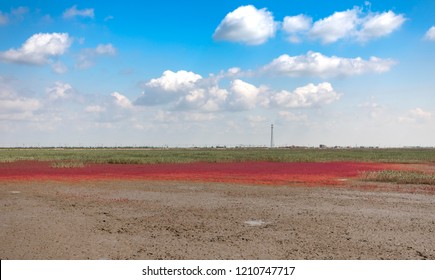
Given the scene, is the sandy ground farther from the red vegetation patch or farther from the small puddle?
the red vegetation patch

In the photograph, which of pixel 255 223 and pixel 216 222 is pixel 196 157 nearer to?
pixel 216 222

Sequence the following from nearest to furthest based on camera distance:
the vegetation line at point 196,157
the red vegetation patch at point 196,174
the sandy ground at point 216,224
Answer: the sandy ground at point 216,224 → the red vegetation patch at point 196,174 → the vegetation line at point 196,157

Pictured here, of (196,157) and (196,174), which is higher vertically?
(196,157)

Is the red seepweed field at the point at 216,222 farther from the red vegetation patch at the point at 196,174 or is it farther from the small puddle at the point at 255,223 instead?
the red vegetation patch at the point at 196,174

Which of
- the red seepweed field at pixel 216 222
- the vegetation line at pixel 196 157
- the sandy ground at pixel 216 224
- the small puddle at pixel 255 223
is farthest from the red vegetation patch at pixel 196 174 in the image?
the small puddle at pixel 255 223

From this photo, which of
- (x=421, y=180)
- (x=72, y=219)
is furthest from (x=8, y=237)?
(x=421, y=180)

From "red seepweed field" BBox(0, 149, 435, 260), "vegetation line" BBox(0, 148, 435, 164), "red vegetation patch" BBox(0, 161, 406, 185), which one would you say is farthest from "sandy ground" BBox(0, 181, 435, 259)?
"vegetation line" BBox(0, 148, 435, 164)

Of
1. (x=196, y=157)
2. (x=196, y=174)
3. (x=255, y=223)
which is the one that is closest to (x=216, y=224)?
(x=255, y=223)

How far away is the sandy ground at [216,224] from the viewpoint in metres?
10.0

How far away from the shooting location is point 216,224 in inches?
517

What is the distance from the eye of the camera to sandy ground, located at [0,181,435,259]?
32.8ft

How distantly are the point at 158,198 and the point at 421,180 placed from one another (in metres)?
16.7

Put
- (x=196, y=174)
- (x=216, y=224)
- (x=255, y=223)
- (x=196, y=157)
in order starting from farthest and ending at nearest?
1. (x=196, y=157)
2. (x=196, y=174)
3. (x=255, y=223)
4. (x=216, y=224)

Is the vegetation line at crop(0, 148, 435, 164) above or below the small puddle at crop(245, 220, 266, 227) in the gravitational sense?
above
